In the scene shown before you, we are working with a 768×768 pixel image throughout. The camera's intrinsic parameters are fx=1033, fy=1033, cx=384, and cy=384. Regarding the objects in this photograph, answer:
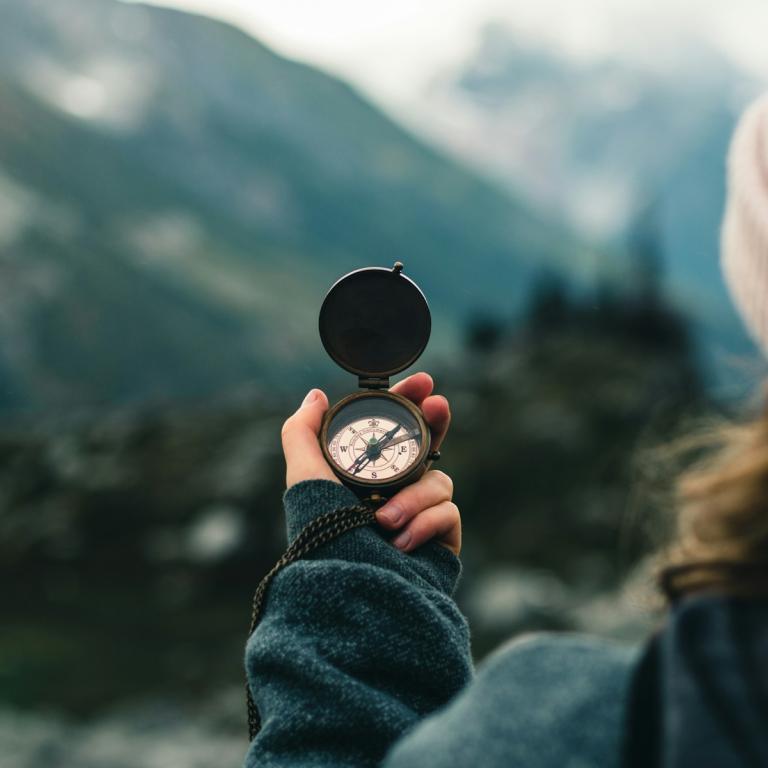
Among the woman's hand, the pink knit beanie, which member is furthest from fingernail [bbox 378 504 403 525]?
the pink knit beanie

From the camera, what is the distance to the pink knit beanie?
1370 millimetres

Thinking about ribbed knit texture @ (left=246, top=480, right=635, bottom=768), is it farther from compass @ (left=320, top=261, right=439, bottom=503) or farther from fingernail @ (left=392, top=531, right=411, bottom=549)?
compass @ (left=320, top=261, right=439, bottom=503)

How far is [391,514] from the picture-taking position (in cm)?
221

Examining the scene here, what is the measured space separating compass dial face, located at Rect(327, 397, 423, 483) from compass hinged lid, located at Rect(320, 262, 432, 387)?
0.29ft

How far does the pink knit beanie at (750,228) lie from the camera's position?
4.50ft

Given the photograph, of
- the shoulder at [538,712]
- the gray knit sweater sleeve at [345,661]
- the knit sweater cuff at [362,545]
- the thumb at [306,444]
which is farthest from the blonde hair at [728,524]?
the thumb at [306,444]

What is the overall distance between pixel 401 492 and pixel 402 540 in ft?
0.40

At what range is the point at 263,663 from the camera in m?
1.88

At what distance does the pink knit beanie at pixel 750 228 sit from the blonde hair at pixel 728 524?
0.15 m

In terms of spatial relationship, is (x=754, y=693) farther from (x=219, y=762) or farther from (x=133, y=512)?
(x=133, y=512)

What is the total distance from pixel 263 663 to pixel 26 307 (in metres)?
106

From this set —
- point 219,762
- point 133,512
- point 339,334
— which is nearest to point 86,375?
point 133,512

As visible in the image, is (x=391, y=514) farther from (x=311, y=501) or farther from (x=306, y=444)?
(x=306, y=444)

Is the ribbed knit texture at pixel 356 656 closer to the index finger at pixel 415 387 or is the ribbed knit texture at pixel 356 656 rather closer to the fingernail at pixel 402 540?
the fingernail at pixel 402 540
